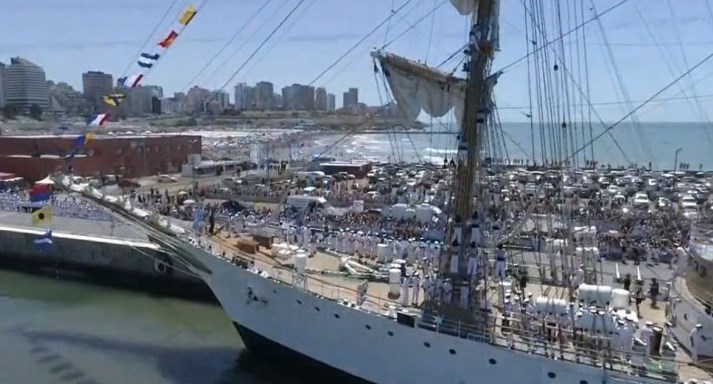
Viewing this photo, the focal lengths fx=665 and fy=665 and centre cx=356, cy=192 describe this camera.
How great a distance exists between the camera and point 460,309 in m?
15.6

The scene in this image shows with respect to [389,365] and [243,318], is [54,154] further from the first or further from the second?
[389,365]

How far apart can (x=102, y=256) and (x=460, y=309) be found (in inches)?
675

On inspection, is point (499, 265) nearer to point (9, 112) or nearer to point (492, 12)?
point (492, 12)

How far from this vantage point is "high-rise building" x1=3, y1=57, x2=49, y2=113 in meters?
154

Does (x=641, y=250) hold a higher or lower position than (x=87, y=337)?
higher

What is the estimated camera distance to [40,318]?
72.0 ft

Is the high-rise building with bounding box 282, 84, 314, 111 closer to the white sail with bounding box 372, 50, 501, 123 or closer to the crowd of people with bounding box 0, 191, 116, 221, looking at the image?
the crowd of people with bounding box 0, 191, 116, 221

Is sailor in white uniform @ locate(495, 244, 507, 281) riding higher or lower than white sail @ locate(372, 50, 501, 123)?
lower

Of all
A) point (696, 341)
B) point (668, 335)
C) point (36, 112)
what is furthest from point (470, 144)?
point (36, 112)

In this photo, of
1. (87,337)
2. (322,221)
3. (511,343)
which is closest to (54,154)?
(322,221)

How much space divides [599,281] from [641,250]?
5.77 metres

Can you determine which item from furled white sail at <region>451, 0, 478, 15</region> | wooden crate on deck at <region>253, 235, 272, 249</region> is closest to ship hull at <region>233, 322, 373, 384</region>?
wooden crate on deck at <region>253, 235, 272, 249</region>

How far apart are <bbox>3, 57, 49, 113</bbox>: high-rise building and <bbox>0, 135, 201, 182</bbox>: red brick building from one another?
118m

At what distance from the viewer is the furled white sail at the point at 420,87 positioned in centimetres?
1727
